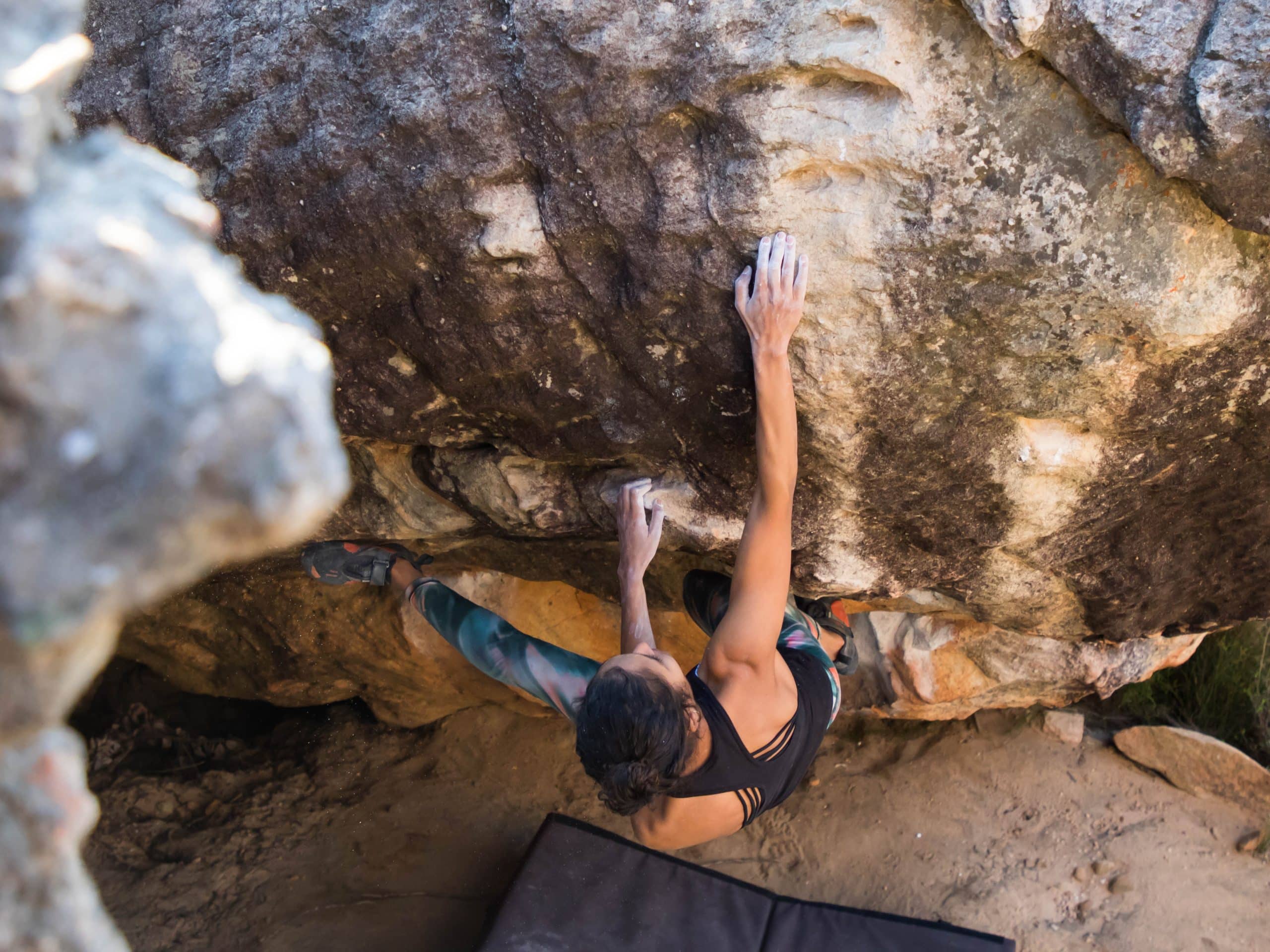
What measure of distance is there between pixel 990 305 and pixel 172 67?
1618 millimetres

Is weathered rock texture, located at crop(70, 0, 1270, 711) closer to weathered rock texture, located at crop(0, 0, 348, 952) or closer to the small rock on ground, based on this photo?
weathered rock texture, located at crop(0, 0, 348, 952)

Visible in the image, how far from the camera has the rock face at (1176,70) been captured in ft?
4.50

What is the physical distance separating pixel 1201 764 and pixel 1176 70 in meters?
2.69

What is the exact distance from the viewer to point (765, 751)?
2107mm

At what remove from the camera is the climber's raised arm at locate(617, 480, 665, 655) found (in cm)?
207

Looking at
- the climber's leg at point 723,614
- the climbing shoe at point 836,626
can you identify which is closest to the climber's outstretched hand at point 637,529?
the climber's leg at point 723,614

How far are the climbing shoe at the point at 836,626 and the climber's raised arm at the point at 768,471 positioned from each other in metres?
0.80

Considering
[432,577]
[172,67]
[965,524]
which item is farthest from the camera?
[432,577]

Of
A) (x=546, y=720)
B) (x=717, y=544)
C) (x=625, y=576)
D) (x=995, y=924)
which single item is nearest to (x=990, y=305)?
(x=717, y=544)

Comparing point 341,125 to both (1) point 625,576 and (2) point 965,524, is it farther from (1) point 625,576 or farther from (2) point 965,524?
→ (2) point 965,524

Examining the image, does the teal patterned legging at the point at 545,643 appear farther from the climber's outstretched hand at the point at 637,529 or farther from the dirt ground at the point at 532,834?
the dirt ground at the point at 532,834

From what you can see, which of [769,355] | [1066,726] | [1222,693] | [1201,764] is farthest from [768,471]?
[1222,693]

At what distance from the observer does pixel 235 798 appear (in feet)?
11.5

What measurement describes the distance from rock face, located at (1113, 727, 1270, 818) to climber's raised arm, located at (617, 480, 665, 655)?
2.20 meters
